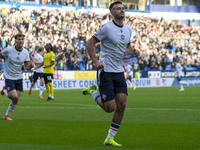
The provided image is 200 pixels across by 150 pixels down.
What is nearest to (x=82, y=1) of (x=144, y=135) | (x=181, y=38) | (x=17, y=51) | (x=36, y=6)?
(x=36, y=6)

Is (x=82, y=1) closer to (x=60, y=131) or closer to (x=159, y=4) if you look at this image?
(x=159, y=4)

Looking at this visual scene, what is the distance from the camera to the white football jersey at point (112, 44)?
798 cm

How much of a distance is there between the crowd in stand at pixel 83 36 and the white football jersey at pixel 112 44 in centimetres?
2630

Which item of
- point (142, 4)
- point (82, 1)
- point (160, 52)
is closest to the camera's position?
point (160, 52)

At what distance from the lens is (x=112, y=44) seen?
8070mm

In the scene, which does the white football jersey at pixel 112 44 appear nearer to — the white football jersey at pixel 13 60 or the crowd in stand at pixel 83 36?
the white football jersey at pixel 13 60

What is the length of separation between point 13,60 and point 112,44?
16.4 feet

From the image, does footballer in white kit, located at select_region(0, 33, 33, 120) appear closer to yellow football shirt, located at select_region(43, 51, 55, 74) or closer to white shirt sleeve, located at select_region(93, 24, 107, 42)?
white shirt sleeve, located at select_region(93, 24, 107, 42)

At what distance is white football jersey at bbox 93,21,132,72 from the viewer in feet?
26.2

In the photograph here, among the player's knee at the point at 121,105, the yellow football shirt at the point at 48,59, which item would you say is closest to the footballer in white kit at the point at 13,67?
the player's knee at the point at 121,105

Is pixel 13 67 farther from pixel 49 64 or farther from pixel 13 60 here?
pixel 49 64

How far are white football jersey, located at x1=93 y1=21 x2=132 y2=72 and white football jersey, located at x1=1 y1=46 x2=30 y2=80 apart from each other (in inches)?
189

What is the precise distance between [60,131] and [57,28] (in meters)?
31.9

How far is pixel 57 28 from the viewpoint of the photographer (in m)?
41.1
